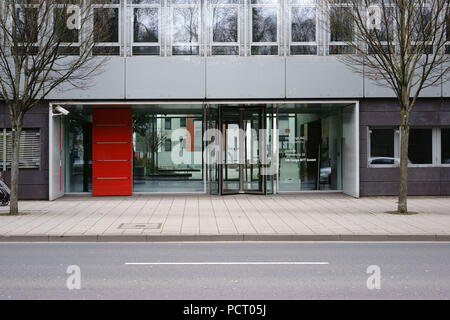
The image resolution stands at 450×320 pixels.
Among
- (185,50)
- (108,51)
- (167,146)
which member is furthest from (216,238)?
(108,51)

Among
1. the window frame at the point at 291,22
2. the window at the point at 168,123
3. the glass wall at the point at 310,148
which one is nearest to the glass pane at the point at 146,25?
the window at the point at 168,123

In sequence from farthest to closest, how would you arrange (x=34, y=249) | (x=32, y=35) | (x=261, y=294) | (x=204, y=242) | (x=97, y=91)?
1. (x=97, y=91)
2. (x=32, y=35)
3. (x=204, y=242)
4. (x=34, y=249)
5. (x=261, y=294)

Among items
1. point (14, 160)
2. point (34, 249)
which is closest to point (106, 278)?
point (34, 249)

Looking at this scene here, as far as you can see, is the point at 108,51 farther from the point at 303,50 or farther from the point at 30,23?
the point at 303,50

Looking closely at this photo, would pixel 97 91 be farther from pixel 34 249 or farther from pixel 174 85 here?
pixel 34 249

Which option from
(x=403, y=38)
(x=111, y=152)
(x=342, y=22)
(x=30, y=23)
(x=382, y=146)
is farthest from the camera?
(x=111, y=152)

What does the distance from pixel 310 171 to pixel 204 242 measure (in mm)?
11114

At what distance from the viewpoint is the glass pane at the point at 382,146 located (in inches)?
791

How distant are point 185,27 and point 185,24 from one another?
114 mm

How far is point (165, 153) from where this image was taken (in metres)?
21.0

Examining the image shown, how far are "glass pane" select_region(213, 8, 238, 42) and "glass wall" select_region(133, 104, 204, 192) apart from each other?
2837 millimetres

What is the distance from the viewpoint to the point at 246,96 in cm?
1944

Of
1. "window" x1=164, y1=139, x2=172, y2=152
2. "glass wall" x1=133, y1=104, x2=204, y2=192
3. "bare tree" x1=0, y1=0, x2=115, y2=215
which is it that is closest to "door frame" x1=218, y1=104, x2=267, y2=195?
"glass wall" x1=133, y1=104, x2=204, y2=192

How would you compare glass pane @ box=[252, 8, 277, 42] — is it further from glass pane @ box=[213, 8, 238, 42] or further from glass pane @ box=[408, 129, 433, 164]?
glass pane @ box=[408, 129, 433, 164]
